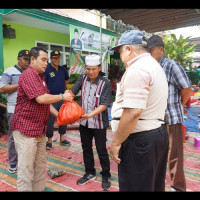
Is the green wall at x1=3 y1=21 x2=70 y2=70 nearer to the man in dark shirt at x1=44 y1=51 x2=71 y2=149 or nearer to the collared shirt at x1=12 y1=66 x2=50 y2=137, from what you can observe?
the man in dark shirt at x1=44 y1=51 x2=71 y2=149

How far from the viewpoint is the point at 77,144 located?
5051 mm

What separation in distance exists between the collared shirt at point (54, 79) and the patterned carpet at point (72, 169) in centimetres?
144

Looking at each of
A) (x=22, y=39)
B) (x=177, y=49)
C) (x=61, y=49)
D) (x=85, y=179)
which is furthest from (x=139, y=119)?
(x=177, y=49)

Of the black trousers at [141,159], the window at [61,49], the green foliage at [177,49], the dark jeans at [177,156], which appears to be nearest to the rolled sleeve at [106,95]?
the dark jeans at [177,156]

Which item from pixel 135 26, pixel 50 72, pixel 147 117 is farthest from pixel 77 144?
pixel 135 26

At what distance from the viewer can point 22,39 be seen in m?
7.73

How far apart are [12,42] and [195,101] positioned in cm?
956

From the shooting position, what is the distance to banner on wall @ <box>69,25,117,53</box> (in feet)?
21.0

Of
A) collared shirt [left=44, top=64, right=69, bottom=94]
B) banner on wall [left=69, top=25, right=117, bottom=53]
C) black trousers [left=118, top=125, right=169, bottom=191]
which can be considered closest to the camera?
black trousers [left=118, top=125, right=169, bottom=191]

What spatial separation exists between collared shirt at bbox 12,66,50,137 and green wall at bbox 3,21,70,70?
5630 millimetres

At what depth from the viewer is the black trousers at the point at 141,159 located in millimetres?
1674

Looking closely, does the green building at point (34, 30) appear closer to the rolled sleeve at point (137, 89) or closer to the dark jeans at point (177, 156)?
the dark jeans at point (177, 156)

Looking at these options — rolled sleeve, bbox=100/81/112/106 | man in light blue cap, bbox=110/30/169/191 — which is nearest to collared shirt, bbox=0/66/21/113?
rolled sleeve, bbox=100/81/112/106
